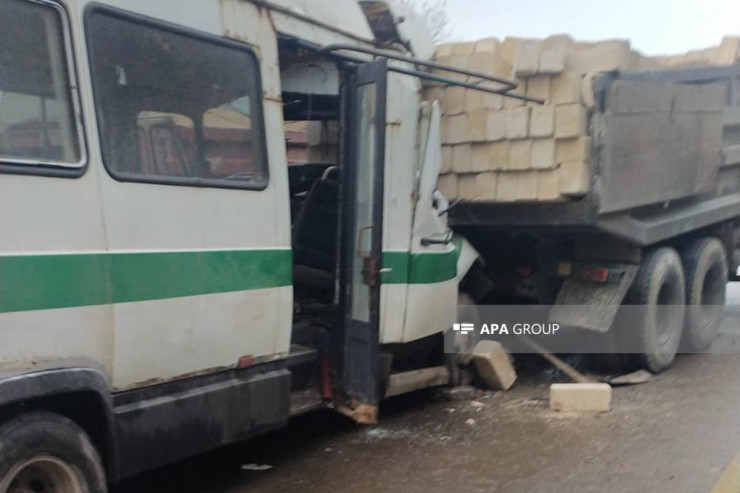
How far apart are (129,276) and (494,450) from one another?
2.77m

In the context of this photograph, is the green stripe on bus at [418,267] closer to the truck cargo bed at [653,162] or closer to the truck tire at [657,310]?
the truck cargo bed at [653,162]

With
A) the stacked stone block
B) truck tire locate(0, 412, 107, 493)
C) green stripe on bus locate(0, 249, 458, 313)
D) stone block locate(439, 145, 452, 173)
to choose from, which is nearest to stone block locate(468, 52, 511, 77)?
the stacked stone block

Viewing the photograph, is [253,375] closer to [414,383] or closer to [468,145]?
[414,383]

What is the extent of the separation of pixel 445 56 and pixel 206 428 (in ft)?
12.0

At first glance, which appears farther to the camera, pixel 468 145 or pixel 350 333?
pixel 468 145

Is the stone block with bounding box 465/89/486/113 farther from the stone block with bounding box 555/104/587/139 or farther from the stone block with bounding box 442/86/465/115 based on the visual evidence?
the stone block with bounding box 555/104/587/139

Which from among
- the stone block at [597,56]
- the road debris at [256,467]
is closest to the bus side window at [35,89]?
the road debris at [256,467]

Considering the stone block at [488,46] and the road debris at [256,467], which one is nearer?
the road debris at [256,467]

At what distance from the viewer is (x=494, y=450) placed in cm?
528

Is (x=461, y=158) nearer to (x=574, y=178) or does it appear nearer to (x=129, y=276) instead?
(x=574, y=178)

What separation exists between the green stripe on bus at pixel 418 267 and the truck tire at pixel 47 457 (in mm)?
2214

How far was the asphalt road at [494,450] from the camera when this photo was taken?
15.3 ft

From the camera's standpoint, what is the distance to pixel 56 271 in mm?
3285

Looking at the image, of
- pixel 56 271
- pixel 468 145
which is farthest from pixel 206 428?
pixel 468 145
